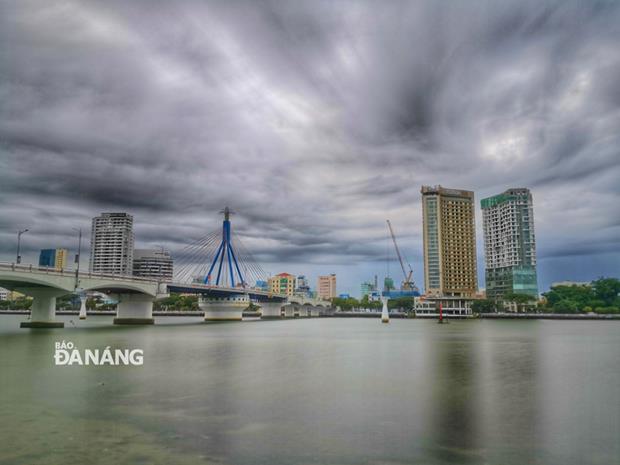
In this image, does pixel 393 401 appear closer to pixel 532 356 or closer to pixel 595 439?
pixel 595 439

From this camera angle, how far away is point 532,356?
42.9m

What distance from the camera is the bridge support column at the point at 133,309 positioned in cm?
10588

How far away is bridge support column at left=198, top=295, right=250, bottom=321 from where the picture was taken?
14862 centimetres

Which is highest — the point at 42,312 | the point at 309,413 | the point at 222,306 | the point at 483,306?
the point at 483,306

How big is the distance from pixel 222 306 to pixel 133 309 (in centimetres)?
4421

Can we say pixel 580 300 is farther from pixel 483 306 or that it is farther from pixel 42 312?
pixel 42 312

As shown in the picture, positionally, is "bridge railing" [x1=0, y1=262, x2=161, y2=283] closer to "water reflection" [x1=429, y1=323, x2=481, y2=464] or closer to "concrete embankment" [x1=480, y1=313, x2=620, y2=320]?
"water reflection" [x1=429, y1=323, x2=481, y2=464]

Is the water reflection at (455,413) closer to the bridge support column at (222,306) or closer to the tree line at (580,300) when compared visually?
the bridge support column at (222,306)

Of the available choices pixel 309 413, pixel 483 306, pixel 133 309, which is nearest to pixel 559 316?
pixel 483 306

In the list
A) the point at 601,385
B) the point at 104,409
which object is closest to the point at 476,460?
the point at 104,409

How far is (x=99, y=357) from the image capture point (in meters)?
40.2

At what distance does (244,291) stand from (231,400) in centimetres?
12586

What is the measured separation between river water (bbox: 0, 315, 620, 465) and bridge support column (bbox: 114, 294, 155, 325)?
7259cm

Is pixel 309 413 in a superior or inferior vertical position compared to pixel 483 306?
inferior
